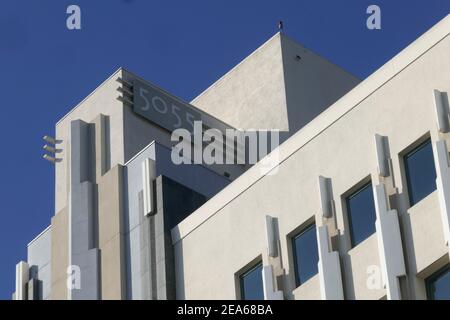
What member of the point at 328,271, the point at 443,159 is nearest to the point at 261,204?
the point at 328,271

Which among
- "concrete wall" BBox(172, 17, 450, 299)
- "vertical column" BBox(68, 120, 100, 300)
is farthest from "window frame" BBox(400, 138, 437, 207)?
"vertical column" BBox(68, 120, 100, 300)

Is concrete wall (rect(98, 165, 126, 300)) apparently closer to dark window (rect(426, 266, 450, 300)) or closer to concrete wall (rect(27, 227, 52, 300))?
concrete wall (rect(27, 227, 52, 300))

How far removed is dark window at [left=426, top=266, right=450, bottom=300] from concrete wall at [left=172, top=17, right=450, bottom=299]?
44 centimetres

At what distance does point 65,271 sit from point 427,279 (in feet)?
49.3

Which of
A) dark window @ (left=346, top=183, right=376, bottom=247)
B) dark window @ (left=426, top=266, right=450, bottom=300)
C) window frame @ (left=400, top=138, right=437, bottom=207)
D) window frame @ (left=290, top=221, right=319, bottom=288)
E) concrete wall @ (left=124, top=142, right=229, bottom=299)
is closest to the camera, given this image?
dark window @ (left=426, top=266, right=450, bottom=300)

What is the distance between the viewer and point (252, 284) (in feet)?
138

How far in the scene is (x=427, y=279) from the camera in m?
37.2

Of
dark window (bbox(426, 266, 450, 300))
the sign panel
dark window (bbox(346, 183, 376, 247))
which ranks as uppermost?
the sign panel

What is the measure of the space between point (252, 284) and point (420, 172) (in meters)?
6.51

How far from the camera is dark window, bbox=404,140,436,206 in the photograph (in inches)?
1500

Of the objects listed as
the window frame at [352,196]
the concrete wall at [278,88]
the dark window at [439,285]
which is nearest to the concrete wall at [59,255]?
the concrete wall at [278,88]

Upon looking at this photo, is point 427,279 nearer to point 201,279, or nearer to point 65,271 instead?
point 201,279

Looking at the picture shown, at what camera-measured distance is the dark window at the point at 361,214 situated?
129 ft

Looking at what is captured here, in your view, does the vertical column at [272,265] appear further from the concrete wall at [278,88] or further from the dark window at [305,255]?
the concrete wall at [278,88]
